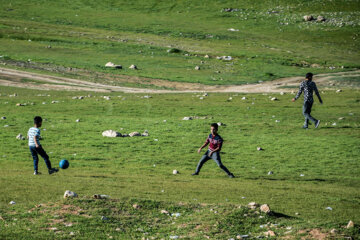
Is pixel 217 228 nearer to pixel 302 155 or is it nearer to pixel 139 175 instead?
pixel 139 175

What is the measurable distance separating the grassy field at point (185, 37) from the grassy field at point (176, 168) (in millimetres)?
20251

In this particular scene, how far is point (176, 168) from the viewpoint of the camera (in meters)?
22.3

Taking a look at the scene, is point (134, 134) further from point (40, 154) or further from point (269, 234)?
point (269, 234)

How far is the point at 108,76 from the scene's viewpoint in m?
59.2

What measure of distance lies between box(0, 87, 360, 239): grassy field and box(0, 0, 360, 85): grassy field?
20.3 m

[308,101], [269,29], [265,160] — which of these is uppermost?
[269,29]

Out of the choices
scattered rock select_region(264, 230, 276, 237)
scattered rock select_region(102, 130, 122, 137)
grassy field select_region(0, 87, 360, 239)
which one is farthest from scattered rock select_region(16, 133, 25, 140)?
scattered rock select_region(264, 230, 276, 237)

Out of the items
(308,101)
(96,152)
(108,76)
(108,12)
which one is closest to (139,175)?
(96,152)

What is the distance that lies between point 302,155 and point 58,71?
133 ft

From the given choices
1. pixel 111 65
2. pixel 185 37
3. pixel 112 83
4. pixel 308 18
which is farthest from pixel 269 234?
pixel 308 18

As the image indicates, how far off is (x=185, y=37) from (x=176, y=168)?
72539 millimetres

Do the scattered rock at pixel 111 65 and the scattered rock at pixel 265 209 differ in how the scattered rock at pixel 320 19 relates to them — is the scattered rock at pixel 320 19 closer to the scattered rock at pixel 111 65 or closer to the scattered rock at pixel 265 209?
the scattered rock at pixel 111 65

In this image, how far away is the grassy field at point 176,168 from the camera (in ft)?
44.4

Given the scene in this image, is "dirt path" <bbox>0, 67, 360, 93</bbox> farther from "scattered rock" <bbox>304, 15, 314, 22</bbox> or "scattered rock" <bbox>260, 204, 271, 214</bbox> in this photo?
"scattered rock" <bbox>304, 15, 314, 22</bbox>
